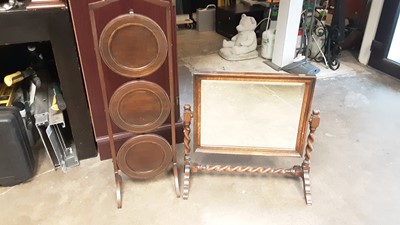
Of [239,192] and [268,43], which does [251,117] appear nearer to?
[239,192]

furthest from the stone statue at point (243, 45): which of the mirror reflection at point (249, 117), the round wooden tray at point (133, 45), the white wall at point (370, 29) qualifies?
the round wooden tray at point (133, 45)

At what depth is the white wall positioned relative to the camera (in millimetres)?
2960

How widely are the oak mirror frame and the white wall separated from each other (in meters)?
1.96

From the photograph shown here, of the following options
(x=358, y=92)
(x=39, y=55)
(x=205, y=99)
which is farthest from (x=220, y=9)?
(x=205, y=99)

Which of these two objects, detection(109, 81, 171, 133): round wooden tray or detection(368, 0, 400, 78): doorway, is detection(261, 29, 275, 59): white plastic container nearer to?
detection(368, 0, 400, 78): doorway

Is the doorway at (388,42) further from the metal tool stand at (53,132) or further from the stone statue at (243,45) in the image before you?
the metal tool stand at (53,132)

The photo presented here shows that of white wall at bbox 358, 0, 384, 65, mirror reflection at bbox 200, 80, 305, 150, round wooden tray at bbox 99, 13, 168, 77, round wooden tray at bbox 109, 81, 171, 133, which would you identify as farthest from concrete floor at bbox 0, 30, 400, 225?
white wall at bbox 358, 0, 384, 65

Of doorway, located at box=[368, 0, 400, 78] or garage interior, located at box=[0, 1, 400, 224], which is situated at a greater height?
doorway, located at box=[368, 0, 400, 78]

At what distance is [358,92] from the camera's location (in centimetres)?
268

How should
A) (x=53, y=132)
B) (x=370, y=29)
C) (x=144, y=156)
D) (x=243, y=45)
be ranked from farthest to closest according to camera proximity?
(x=243, y=45) < (x=370, y=29) < (x=53, y=132) < (x=144, y=156)

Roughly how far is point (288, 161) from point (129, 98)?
1.01m

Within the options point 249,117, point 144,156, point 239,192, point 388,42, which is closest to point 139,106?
point 144,156

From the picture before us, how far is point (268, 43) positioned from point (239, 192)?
1939 mm

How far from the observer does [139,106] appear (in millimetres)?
1521
